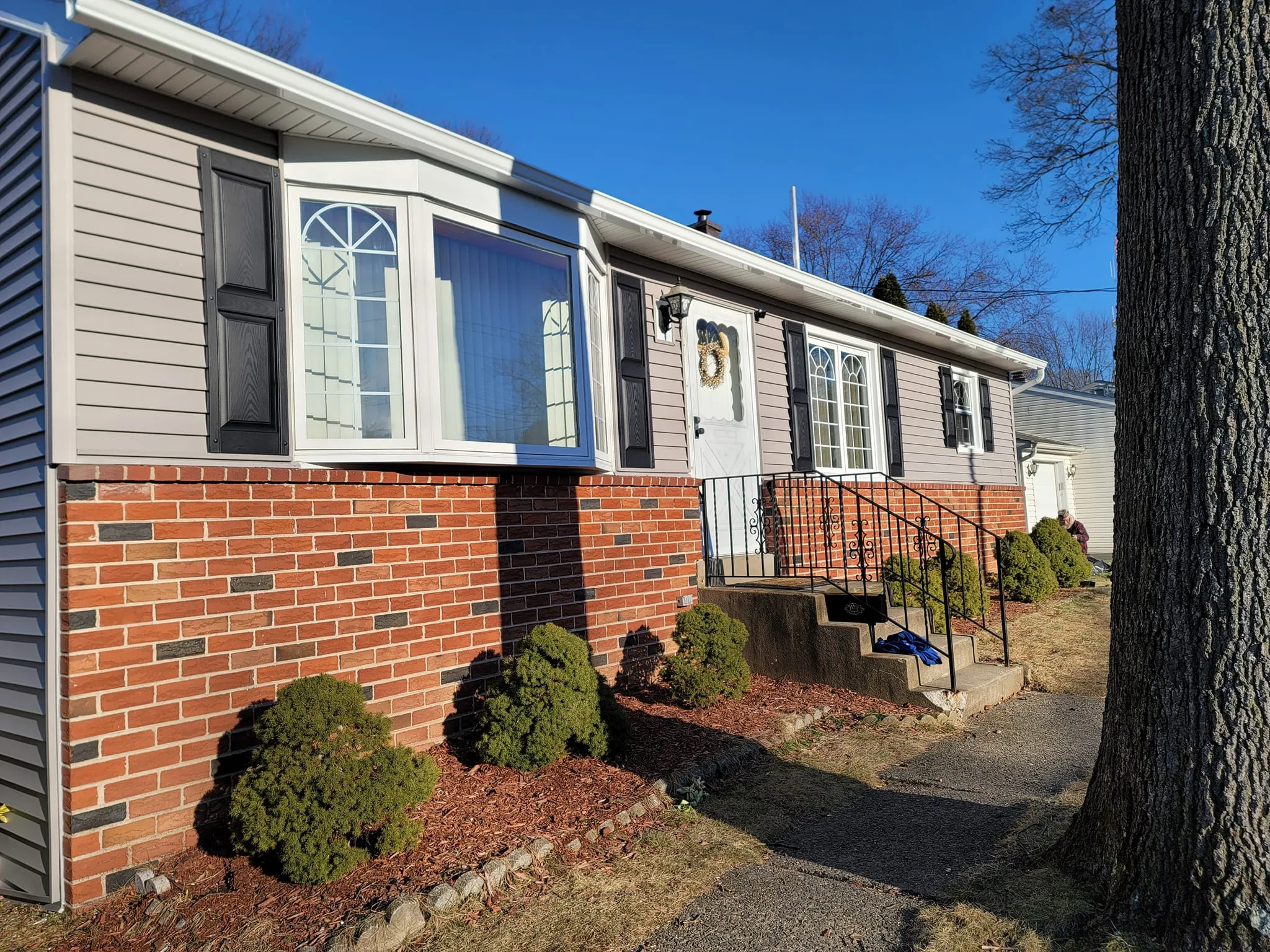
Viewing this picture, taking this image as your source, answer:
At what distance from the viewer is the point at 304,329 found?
4785 mm

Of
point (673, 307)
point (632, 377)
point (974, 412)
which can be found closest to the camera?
point (632, 377)

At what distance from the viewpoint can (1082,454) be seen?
69.3 ft

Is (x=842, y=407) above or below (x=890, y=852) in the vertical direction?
above

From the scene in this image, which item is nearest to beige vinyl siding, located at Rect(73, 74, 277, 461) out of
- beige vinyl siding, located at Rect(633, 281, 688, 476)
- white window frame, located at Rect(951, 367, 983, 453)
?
beige vinyl siding, located at Rect(633, 281, 688, 476)

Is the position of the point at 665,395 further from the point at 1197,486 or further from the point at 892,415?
the point at 1197,486

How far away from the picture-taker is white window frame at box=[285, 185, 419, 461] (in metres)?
4.70

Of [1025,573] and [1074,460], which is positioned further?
[1074,460]

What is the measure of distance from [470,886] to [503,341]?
3.37m

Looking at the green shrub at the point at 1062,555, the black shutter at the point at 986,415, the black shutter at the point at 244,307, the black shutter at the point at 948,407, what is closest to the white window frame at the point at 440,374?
the black shutter at the point at 244,307

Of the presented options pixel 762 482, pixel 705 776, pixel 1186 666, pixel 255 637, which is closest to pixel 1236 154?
pixel 1186 666

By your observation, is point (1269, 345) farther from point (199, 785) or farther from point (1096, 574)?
point (1096, 574)

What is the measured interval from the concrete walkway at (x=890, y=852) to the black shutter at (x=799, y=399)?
3650 millimetres

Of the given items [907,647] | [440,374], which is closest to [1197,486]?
[907,647]

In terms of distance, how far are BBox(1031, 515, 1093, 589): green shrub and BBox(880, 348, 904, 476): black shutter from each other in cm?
228
